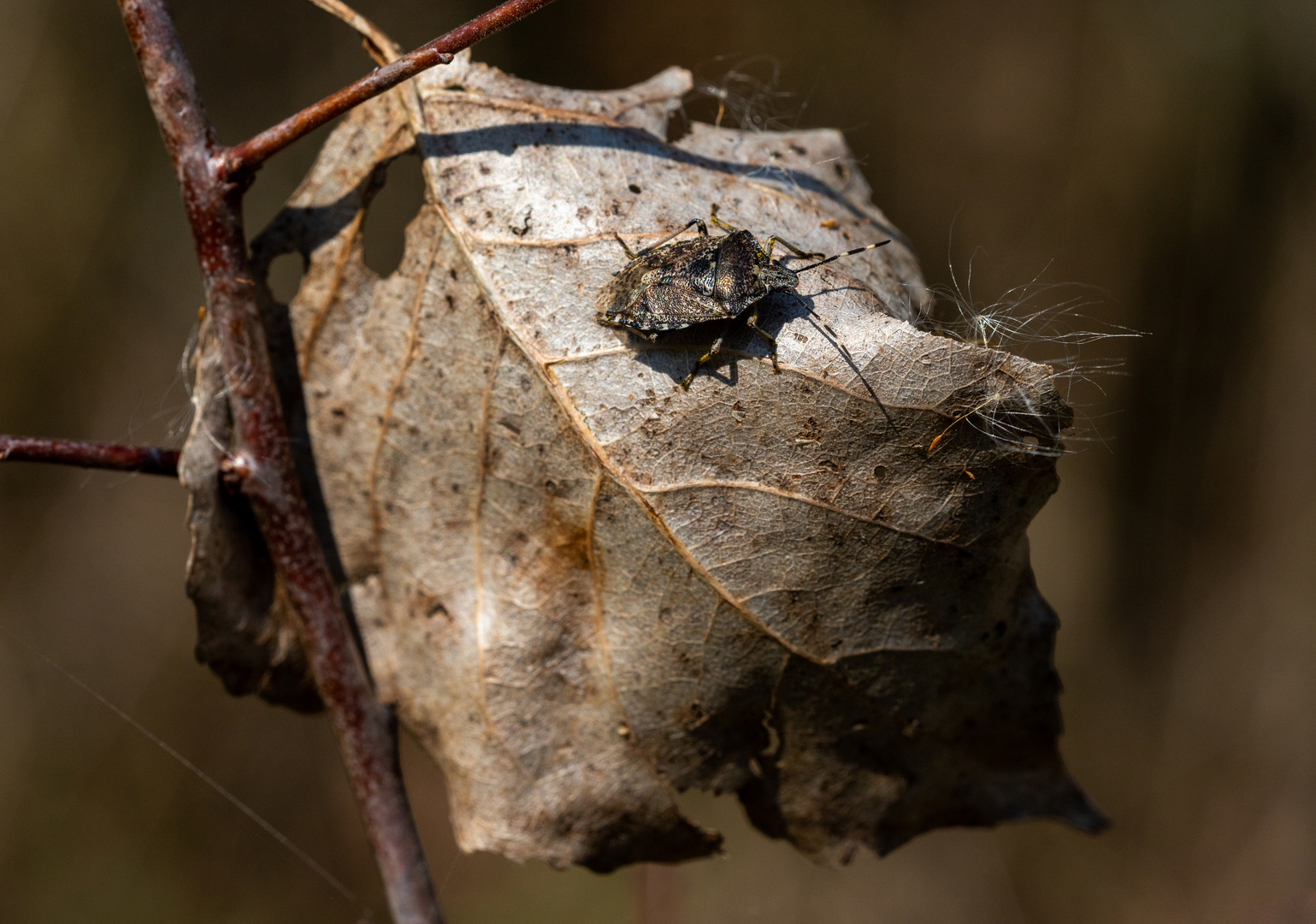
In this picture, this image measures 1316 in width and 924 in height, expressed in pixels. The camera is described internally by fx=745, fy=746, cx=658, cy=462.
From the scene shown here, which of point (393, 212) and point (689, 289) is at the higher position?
point (689, 289)

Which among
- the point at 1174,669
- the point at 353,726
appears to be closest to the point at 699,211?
the point at 353,726

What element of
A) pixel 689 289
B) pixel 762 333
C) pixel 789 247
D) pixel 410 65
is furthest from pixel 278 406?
pixel 789 247

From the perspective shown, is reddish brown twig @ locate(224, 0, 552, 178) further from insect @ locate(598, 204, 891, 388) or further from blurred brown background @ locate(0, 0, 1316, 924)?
blurred brown background @ locate(0, 0, 1316, 924)

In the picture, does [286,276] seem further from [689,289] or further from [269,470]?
[689,289]

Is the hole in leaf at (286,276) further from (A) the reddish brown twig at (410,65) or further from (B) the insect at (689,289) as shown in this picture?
(B) the insect at (689,289)

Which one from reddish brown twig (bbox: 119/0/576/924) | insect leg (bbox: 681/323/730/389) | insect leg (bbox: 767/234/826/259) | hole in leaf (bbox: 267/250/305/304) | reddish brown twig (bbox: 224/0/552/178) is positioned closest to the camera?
reddish brown twig (bbox: 224/0/552/178)

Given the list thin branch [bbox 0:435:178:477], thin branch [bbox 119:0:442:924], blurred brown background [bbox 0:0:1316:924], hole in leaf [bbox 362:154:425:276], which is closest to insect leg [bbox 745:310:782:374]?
thin branch [bbox 119:0:442:924]
